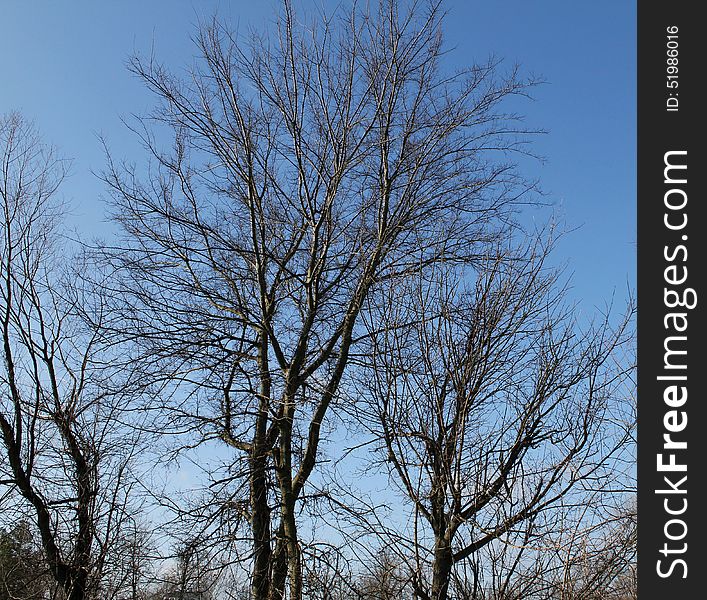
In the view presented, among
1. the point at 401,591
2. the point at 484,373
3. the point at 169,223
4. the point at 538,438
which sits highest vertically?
the point at 169,223

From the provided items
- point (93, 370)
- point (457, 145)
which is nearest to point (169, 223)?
point (93, 370)

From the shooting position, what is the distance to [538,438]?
4.53 meters

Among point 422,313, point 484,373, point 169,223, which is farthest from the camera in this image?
point 169,223

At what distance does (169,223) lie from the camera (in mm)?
7836

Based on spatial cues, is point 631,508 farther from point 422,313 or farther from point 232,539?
point 232,539

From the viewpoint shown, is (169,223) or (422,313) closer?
(422,313)

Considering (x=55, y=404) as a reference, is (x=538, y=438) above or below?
below

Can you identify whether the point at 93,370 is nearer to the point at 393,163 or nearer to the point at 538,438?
the point at 393,163

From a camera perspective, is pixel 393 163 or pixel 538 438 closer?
pixel 538 438
